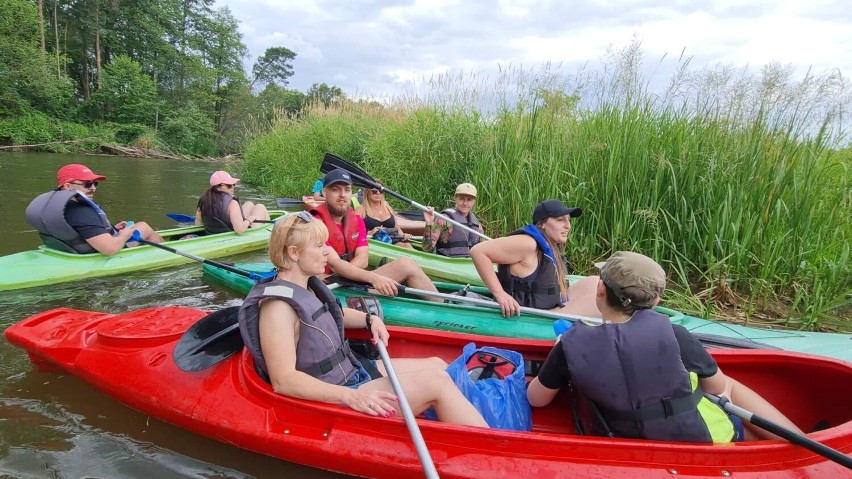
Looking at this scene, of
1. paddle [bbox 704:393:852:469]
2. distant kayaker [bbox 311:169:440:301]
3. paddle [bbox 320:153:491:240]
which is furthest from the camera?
paddle [bbox 320:153:491:240]

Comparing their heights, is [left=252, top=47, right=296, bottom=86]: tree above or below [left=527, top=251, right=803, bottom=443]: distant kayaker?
above

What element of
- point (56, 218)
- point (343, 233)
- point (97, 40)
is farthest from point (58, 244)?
point (97, 40)

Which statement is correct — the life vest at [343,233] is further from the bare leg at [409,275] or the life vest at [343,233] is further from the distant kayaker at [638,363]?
the distant kayaker at [638,363]

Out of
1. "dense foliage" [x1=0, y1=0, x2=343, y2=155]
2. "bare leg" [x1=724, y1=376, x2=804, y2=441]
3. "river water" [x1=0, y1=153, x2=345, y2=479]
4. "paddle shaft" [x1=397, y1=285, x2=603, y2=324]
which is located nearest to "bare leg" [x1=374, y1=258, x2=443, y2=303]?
"paddle shaft" [x1=397, y1=285, x2=603, y2=324]

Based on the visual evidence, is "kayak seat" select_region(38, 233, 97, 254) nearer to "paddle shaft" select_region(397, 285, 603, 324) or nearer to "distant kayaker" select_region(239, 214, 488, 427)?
"paddle shaft" select_region(397, 285, 603, 324)

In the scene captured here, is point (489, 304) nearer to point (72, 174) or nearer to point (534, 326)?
point (534, 326)

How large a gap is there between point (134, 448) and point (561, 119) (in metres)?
5.41

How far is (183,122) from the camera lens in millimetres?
29969

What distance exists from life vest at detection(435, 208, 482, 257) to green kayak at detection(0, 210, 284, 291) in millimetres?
2892

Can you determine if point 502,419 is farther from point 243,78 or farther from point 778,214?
point 243,78

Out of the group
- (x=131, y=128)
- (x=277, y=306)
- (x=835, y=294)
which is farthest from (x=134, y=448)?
(x=131, y=128)

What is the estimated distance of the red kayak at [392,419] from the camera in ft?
6.66

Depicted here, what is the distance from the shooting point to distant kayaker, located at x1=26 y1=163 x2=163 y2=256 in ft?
16.8

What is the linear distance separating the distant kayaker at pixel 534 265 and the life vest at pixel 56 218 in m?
4.13
